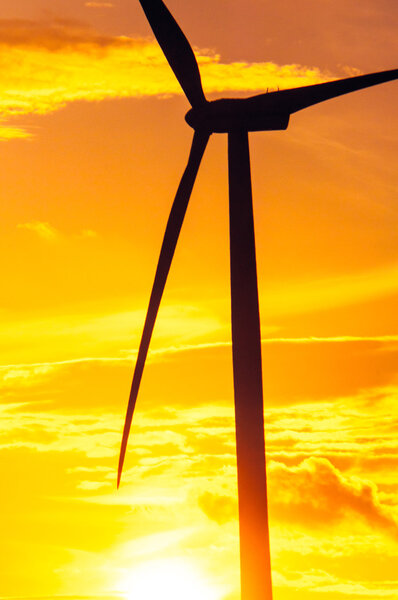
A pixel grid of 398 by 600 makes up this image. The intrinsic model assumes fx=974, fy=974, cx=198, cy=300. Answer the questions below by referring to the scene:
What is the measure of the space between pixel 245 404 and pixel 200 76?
14.9 metres

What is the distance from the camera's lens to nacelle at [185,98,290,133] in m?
39.7

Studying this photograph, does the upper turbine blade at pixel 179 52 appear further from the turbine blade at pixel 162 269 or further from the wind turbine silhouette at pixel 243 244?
the turbine blade at pixel 162 269

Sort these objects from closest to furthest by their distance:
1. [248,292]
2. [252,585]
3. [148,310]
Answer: [252,585], [248,292], [148,310]

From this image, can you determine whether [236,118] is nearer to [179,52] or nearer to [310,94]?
[310,94]

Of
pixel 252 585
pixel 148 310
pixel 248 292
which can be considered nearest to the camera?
pixel 252 585

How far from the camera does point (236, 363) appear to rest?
115 feet

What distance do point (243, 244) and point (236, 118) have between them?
6081mm

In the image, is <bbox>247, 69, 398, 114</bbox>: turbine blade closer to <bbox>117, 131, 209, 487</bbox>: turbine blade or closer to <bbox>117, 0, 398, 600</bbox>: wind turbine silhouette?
<bbox>117, 0, 398, 600</bbox>: wind turbine silhouette

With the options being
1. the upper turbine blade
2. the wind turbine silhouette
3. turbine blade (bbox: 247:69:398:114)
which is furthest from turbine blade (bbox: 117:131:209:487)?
turbine blade (bbox: 247:69:398:114)

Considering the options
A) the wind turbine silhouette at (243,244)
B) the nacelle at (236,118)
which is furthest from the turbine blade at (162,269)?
the nacelle at (236,118)

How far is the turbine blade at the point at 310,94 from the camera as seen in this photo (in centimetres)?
3781

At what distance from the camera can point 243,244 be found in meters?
36.8

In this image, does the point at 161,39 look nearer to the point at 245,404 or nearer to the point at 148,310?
the point at 148,310

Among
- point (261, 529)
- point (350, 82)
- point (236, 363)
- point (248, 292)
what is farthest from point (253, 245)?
point (261, 529)
